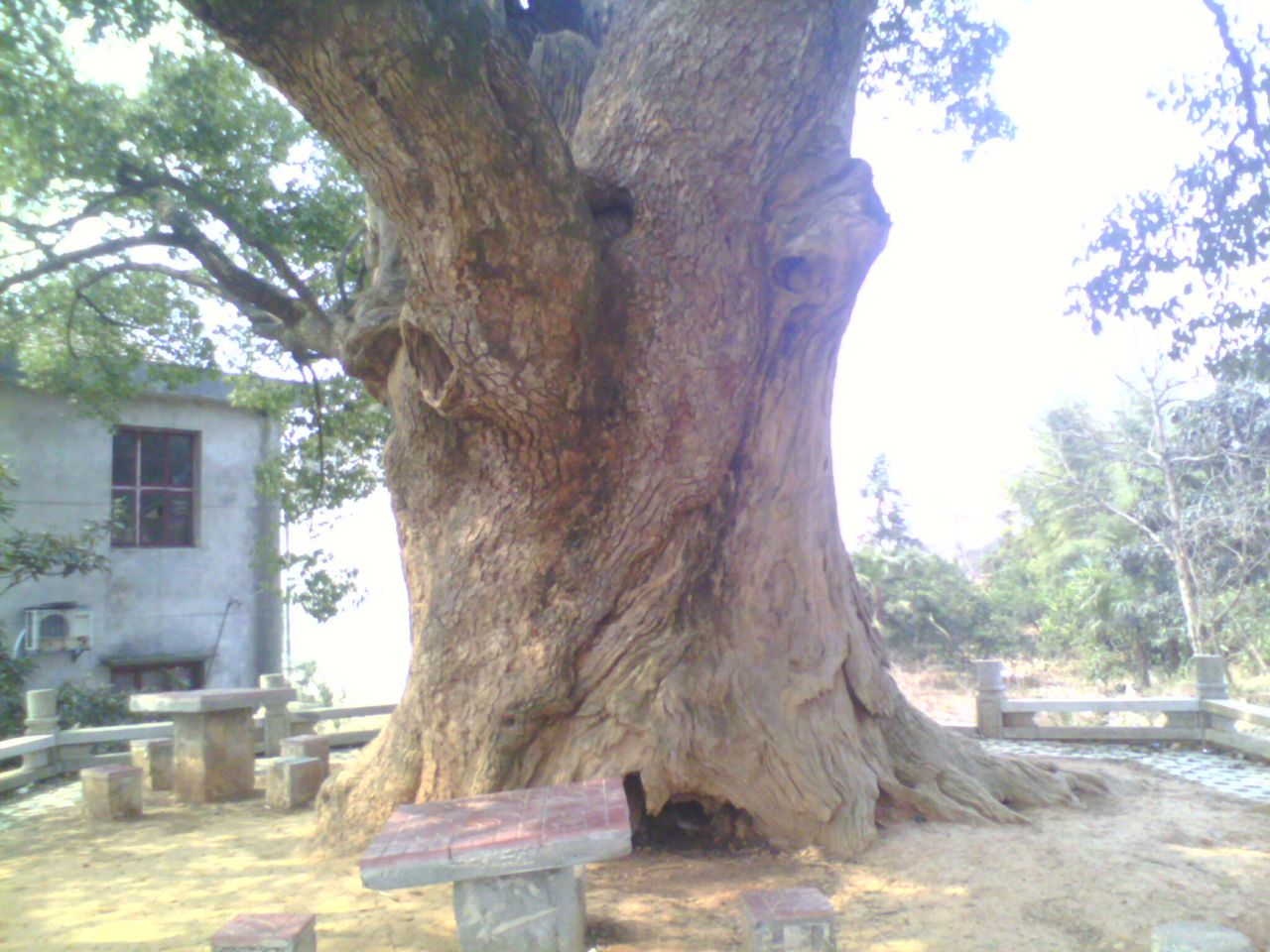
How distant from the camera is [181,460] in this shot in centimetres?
1488

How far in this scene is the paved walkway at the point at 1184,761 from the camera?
8002 millimetres

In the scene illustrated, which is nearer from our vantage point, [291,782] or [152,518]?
[291,782]

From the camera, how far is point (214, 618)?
14.8m

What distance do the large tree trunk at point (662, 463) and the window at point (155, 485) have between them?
30.0 ft

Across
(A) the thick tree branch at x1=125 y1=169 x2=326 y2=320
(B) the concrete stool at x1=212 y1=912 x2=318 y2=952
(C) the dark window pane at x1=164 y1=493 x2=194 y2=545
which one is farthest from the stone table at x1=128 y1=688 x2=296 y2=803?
(C) the dark window pane at x1=164 y1=493 x2=194 y2=545

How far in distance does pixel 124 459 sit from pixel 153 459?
1.35 ft

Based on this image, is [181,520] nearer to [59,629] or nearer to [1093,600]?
[59,629]

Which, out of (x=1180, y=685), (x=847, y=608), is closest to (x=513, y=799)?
(x=847, y=608)

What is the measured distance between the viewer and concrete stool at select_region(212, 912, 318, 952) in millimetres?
3730

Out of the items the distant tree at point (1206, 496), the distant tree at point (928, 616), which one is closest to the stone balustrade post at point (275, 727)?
the distant tree at point (1206, 496)

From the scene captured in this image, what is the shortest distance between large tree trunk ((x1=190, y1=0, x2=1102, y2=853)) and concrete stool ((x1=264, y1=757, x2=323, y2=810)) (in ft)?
4.27

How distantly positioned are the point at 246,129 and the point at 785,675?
24.2ft

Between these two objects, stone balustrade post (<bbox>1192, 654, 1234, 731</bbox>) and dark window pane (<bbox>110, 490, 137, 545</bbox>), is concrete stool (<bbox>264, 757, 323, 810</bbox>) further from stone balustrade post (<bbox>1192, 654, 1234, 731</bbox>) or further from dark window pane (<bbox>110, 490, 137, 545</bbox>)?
stone balustrade post (<bbox>1192, 654, 1234, 731</bbox>)

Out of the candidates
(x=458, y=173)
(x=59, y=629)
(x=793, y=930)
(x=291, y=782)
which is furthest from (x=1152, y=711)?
(x=59, y=629)
